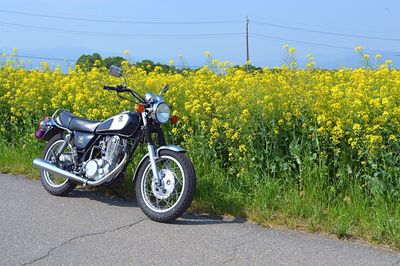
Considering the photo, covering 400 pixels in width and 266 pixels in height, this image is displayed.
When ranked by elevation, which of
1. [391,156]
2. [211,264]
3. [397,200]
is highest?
[391,156]

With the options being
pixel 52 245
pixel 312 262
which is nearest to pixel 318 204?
pixel 312 262

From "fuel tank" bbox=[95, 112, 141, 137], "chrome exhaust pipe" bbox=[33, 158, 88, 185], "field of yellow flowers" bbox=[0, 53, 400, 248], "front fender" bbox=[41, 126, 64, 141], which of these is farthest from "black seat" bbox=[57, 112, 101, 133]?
"field of yellow flowers" bbox=[0, 53, 400, 248]

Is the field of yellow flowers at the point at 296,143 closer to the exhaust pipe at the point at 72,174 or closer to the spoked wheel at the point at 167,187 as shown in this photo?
the spoked wheel at the point at 167,187

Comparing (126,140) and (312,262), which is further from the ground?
(126,140)

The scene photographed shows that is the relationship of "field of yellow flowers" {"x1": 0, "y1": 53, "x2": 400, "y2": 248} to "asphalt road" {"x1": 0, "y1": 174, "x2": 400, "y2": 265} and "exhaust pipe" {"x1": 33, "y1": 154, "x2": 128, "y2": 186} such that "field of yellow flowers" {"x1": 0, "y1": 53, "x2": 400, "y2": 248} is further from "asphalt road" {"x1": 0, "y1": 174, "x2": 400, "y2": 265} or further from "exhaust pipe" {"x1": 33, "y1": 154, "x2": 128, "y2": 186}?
"exhaust pipe" {"x1": 33, "y1": 154, "x2": 128, "y2": 186}

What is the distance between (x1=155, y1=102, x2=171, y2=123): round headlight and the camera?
202 inches

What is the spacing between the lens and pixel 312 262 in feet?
12.7

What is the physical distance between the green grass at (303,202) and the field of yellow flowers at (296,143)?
0.4 inches

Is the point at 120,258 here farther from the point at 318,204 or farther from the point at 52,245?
the point at 318,204

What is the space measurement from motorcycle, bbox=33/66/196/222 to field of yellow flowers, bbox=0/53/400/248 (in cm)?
58

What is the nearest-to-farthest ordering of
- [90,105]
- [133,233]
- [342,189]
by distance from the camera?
[133,233]
[342,189]
[90,105]

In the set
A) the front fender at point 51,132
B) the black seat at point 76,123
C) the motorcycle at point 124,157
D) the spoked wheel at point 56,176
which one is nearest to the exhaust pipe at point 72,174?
the motorcycle at point 124,157

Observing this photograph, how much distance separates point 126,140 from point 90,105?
2038 mm

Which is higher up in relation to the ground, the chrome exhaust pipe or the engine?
the engine
